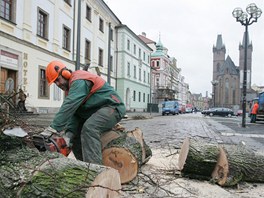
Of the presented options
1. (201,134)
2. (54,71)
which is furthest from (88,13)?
(54,71)

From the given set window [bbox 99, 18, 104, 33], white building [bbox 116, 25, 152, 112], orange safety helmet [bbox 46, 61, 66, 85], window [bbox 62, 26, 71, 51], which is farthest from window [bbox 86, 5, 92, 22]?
orange safety helmet [bbox 46, 61, 66, 85]

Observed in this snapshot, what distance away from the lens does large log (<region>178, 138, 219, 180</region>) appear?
407 centimetres

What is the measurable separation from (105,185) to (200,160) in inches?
85.8

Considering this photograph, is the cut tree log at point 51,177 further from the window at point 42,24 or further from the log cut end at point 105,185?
the window at point 42,24

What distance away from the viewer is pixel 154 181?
13.2ft

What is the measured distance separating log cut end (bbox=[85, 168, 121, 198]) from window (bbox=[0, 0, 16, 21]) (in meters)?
15.3

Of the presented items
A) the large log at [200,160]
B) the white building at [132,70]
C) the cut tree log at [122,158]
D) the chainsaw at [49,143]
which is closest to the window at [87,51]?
the white building at [132,70]

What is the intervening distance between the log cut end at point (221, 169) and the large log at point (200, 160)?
2.1 inches

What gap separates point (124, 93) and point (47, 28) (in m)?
20.0

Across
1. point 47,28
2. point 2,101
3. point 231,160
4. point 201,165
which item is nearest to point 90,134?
point 2,101

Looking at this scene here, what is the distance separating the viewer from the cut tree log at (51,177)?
2061 mm

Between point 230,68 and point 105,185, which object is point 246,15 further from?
point 230,68

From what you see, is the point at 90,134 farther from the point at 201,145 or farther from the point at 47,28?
the point at 47,28

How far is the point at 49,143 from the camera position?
9.41ft
